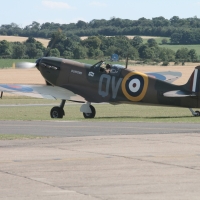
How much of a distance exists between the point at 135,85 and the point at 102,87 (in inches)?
66.7

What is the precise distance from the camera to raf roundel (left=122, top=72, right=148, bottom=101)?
28.7 m

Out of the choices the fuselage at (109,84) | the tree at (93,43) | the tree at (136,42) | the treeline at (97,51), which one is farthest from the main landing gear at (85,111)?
the tree at (136,42)

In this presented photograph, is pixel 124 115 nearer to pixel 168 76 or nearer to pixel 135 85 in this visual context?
pixel 135 85

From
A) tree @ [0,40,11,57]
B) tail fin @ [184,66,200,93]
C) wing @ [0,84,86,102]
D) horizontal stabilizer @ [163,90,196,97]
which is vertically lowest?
tree @ [0,40,11,57]

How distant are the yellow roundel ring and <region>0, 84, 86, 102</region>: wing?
2207 mm

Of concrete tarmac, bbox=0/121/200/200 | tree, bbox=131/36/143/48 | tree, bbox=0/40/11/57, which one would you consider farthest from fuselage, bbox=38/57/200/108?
tree, bbox=131/36/143/48

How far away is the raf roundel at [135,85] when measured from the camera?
2869 centimetres

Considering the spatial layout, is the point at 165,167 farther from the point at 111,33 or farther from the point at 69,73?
the point at 111,33

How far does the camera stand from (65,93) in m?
30.9

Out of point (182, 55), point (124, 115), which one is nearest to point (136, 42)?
point (182, 55)

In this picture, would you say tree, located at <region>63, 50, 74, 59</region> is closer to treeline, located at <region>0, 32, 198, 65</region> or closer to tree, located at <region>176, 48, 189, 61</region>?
treeline, located at <region>0, 32, 198, 65</region>

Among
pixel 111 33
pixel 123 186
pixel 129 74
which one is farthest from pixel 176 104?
pixel 111 33

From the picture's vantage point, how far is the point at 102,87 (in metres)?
30.0

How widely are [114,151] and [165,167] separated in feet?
7.89
